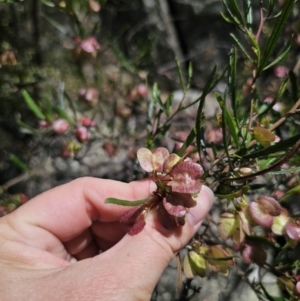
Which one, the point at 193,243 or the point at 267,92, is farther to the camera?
the point at 267,92

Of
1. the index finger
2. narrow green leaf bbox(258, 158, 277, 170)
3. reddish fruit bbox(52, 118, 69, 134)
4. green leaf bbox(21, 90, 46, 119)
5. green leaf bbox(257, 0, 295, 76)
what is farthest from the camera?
reddish fruit bbox(52, 118, 69, 134)

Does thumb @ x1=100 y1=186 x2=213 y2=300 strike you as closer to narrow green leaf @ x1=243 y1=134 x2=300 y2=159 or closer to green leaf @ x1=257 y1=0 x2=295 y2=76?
narrow green leaf @ x1=243 y1=134 x2=300 y2=159

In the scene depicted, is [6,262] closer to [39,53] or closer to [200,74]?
[39,53]

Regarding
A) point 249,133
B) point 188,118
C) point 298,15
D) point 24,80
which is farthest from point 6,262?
point 298,15

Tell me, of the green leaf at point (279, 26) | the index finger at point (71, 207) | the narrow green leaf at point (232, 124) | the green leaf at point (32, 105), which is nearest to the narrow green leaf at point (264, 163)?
the narrow green leaf at point (232, 124)

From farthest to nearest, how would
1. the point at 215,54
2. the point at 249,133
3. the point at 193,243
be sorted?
the point at 215,54, the point at 193,243, the point at 249,133

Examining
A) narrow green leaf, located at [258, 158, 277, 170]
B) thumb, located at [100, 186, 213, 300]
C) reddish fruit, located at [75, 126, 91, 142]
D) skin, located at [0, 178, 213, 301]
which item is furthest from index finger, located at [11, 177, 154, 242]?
reddish fruit, located at [75, 126, 91, 142]
